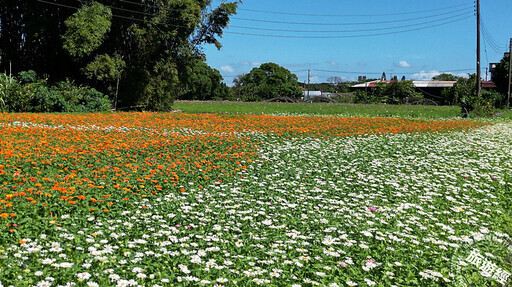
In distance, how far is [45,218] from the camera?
4551 millimetres

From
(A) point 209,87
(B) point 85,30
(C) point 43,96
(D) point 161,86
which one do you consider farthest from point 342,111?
(A) point 209,87

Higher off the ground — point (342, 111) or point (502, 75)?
point (502, 75)

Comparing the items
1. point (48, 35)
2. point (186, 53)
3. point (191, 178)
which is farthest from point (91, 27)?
point (191, 178)

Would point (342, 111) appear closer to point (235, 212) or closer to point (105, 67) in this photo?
point (105, 67)

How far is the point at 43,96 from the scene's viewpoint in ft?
58.0

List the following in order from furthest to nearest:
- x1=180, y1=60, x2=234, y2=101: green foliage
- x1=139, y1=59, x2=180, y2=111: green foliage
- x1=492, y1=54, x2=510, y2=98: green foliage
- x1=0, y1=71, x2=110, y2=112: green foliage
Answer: x1=180, y1=60, x2=234, y2=101: green foliage < x1=492, y1=54, x2=510, y2=98: green foliage < x1=139, y1=59, x2=180, y2=111: green foliage < x1=0, y1=71, x2=110, y2=112: green foliage

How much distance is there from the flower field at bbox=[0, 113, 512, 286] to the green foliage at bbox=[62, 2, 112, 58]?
364 inches

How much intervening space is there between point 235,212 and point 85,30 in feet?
52.8

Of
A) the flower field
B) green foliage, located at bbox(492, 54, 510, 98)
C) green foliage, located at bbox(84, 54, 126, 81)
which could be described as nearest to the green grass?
green foliage, located at bbox(84, 54, 126, 81)

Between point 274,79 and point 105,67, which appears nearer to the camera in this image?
point 105,67

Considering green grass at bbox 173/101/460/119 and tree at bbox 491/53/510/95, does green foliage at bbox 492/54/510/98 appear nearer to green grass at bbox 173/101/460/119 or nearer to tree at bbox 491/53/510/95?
tree at bbox 491/53/510/95

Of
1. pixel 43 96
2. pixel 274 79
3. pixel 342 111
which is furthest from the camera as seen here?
pixel 274 79

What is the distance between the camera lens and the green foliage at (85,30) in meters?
18.3

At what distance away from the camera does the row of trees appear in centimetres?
1931
